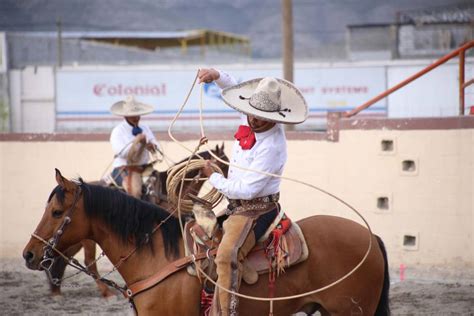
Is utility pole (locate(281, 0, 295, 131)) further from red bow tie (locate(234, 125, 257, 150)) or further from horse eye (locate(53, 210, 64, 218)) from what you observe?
horse eye (locate(53, 210, 64, 218))

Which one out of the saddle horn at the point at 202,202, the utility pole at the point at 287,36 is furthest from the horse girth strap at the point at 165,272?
the utility pole at the point at 287,36

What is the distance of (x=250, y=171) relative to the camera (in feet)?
17.7

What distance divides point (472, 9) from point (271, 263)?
3687 centimetres

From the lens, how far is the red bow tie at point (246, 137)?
552 centimetres

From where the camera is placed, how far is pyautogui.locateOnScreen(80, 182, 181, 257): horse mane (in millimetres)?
5684

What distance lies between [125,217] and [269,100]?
4.39 ft

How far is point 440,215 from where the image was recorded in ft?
32.1

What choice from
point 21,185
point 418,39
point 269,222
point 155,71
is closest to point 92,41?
point 155,71

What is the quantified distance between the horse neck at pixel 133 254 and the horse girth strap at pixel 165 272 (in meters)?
0.06

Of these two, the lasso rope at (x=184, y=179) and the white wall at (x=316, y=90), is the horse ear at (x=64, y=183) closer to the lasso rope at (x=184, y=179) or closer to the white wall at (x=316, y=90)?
the lasso rope at (x=184, y=179)

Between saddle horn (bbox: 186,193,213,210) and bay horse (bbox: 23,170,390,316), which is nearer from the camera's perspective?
bay horse (bbox: 23,170,390,316)

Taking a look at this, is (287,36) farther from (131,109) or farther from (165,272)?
(165,272)

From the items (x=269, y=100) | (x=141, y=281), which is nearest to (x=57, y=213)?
Result: (x=141, y=281)

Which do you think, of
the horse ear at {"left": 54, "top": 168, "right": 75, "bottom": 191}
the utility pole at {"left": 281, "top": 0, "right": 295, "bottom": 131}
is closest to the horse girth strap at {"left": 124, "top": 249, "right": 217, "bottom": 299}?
the horse ear at {"left": 54, "top": 168, "right": 75, "bottom": 191}
